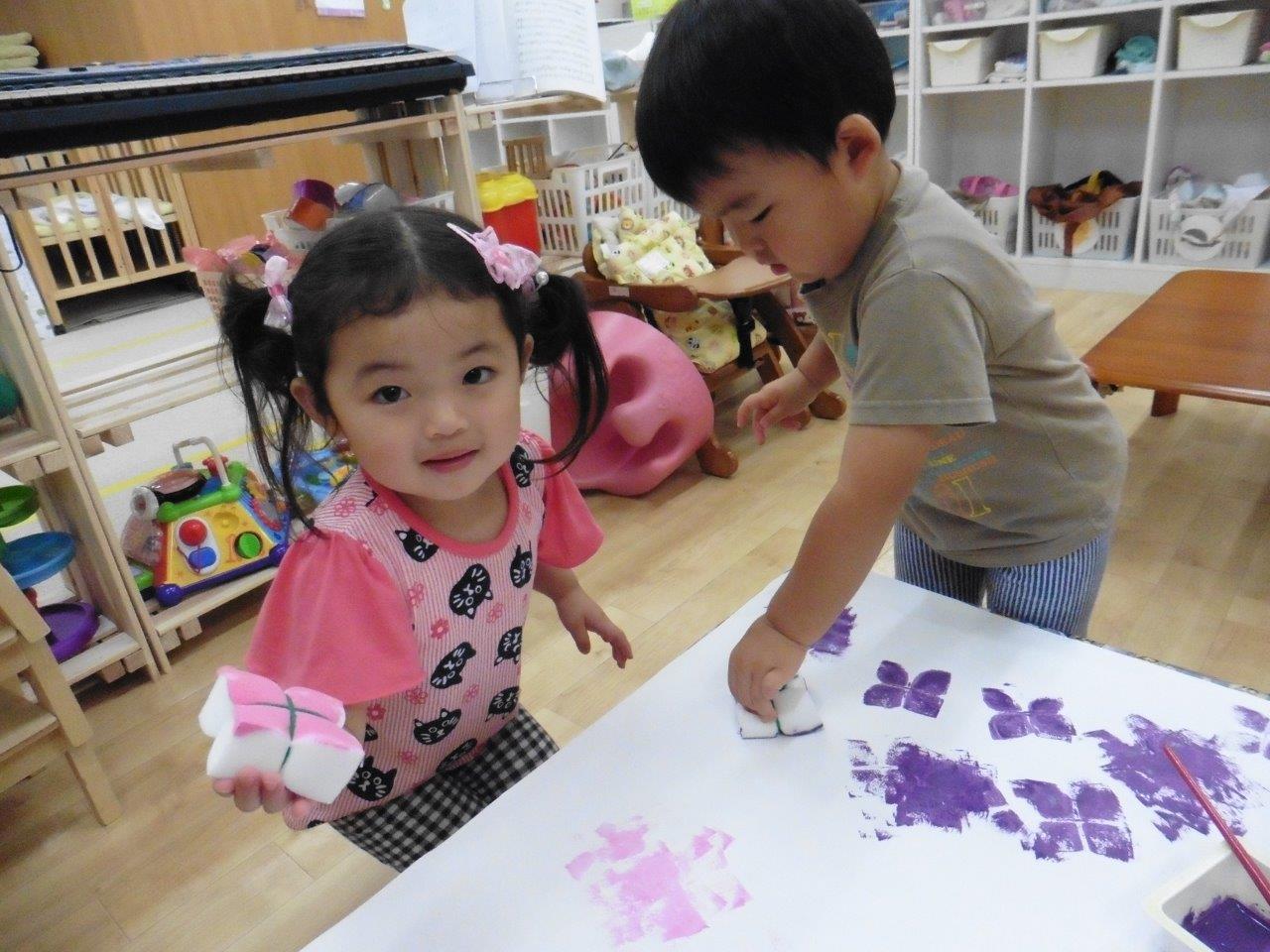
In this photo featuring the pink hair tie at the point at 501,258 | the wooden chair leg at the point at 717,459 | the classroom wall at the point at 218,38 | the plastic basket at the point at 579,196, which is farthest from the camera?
the classroom wall at the point at 218,38

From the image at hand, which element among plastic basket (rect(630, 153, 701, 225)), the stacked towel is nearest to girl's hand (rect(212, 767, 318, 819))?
plastic basket (rect(630, 153, 701, 225))

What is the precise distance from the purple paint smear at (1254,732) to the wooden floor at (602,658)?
2.95 feet

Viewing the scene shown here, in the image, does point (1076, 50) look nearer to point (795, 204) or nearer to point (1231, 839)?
point (795, 204)

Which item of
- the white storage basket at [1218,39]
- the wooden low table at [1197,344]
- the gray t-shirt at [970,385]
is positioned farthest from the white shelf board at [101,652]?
the white storage basket at [1218,39]

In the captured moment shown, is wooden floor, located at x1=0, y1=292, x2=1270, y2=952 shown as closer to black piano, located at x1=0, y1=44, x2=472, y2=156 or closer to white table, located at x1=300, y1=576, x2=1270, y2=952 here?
white table, located at x1=300, y1=576, x2=1270, y2=952

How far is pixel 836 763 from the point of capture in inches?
23.9

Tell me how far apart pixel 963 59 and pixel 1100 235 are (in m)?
0.81

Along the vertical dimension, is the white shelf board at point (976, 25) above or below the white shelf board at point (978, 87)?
above

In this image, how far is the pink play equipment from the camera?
2.00 metres

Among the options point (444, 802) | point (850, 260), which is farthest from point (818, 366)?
point (444, 802)

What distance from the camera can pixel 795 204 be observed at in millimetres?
644

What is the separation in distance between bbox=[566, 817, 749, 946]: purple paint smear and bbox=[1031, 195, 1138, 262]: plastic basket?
3.26 m

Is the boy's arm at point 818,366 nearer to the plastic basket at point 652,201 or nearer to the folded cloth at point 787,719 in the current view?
the folded cloth at point 787,719

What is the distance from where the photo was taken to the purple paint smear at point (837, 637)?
2.36ft
